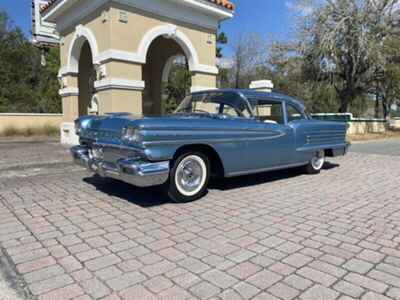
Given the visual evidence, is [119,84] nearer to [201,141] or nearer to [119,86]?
[119,86]

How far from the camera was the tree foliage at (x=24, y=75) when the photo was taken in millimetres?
A: 24458

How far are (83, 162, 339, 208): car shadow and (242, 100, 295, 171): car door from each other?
1.92 feet

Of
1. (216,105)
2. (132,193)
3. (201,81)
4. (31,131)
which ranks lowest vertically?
(132,193)

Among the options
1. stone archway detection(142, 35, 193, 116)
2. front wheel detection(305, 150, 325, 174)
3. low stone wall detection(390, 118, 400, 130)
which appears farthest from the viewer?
low stone wall detection(390, 118, 400, 130)

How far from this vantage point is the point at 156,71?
13320 millimetres

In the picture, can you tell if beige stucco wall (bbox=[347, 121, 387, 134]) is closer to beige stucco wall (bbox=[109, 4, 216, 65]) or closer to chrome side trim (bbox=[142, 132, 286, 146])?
beige stucco wall (bbox=[109, 4, 216, 65])

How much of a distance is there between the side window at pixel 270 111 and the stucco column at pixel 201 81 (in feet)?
15.8

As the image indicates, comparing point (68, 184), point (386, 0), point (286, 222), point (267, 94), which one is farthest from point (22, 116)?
point (386, 0)

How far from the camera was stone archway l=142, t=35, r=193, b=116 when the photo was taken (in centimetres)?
1273

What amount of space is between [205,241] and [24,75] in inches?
1239

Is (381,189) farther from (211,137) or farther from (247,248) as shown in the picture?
(247,248)

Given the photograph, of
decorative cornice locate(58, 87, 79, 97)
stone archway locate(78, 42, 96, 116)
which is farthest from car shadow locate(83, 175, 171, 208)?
stone archway locate(78, 42, 96, 116)

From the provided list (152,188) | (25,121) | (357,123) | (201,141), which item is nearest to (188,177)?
(201,141)

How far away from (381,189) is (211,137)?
3.28m
